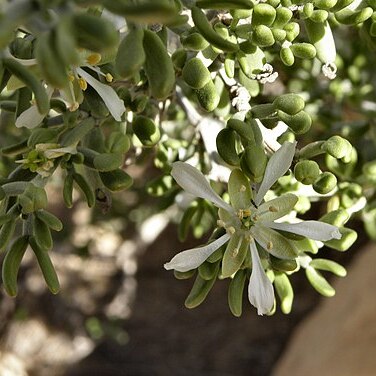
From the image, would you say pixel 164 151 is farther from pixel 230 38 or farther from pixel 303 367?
pixel 303 367

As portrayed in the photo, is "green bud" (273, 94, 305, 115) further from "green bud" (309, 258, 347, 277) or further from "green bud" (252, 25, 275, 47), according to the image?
"green bud" (309, 258, 347, 277)

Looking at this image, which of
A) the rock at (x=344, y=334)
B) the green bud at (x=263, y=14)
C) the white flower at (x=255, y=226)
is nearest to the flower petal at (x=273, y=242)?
the white flower at (x=255, y=226)

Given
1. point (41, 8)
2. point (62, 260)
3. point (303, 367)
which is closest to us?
point (41, 8)

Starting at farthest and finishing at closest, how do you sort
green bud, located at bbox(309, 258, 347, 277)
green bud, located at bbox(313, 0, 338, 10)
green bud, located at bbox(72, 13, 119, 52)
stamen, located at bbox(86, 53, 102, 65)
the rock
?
the rock, green bud, located at bbox(309, 258, 347, 277), green bud, located at bbox(313, 0, 338, 10), stamen, located at bbox(86, 53, 102, 65), green bud, located at bbox(72, 13, 119, 52)

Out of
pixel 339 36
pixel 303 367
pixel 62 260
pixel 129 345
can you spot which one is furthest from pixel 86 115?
pixel 129 345

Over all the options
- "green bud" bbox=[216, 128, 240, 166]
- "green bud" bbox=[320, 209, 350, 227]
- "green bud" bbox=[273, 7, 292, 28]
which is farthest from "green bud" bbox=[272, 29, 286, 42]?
"green bud" bbox=[320, 209, 350, 227]

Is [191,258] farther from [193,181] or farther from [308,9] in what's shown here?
[308,9]

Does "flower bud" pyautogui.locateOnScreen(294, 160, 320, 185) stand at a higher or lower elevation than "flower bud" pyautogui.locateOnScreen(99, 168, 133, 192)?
higher
